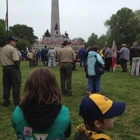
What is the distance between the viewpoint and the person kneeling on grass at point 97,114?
206 centimetres

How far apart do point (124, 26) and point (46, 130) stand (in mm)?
65825

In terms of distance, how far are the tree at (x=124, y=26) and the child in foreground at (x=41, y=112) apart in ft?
202

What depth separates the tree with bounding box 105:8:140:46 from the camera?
6247 cm

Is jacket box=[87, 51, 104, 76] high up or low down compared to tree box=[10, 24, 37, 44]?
down

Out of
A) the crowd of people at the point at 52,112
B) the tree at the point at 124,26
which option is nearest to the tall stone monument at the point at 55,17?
the tree at the point at 124,26

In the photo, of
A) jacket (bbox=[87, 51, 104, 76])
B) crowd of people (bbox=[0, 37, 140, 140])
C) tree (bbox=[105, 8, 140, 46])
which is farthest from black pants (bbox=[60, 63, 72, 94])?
tree (bbox=[105, 8, 140, 46])

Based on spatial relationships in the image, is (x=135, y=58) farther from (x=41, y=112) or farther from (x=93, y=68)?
(x=41, y=112)

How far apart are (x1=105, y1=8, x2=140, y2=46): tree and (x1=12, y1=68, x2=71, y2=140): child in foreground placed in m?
61.7

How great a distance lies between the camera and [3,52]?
620cm

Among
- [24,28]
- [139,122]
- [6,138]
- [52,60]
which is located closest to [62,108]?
[6,138]

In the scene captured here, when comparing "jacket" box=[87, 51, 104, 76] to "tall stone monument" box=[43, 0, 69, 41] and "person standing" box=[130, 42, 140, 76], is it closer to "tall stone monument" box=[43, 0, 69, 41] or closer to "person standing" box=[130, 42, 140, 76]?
"person standing" box=[130, 42, 140, 76]

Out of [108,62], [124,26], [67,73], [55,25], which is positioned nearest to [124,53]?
[108,62]

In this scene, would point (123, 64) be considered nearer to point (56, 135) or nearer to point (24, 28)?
point (56, 135)

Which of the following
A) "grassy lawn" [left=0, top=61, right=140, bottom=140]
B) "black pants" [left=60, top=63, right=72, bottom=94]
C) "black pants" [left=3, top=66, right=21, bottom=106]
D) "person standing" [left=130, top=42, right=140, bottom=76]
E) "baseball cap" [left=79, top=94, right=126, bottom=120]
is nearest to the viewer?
"baseball cap" [left=79, top=94, right=126, bottom=120]
